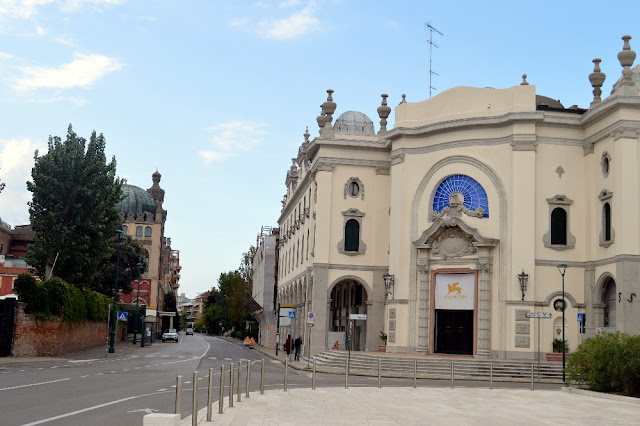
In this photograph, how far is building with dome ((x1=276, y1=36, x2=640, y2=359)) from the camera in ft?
127

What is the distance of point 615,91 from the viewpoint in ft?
129

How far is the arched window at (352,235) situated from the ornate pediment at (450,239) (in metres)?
6.16

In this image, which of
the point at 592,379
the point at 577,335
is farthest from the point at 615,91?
the point at 592,379

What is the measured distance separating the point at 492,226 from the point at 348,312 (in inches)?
669

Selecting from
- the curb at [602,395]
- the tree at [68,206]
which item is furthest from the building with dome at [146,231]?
the curb at [602,395]

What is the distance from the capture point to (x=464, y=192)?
43.1m

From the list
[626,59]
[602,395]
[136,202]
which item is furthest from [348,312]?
[136,202]

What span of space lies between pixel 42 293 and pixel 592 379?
90.8 ft

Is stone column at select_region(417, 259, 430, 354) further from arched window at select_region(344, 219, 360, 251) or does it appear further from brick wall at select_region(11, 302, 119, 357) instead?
brick wall at select_region(11, 302, 119, 357)

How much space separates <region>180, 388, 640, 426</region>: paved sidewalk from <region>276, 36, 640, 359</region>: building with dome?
15650mm

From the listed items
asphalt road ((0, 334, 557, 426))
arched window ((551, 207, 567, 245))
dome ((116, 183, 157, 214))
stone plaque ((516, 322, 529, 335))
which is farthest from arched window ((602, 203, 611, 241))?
dome ((116, 183, 157, 214))

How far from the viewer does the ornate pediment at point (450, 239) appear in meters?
41.6

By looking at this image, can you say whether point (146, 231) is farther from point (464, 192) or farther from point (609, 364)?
point (609, 364)

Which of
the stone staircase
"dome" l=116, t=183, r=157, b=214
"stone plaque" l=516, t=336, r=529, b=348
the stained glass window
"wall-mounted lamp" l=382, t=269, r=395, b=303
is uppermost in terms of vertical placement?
"dome" l=116, t=183, r=157, b=214
